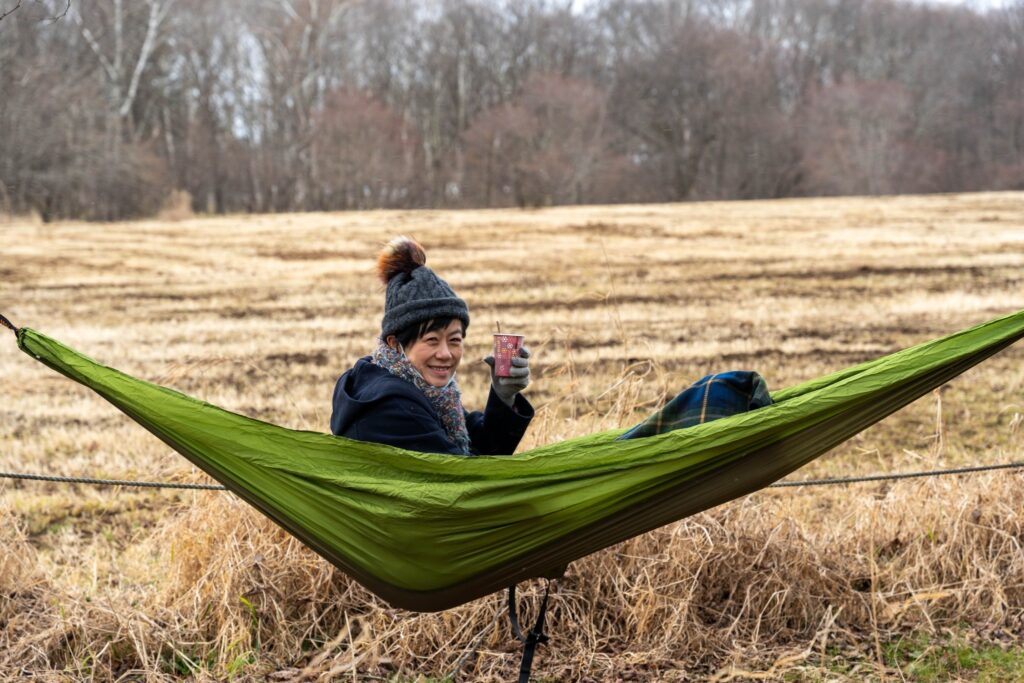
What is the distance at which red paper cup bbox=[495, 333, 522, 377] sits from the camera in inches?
114

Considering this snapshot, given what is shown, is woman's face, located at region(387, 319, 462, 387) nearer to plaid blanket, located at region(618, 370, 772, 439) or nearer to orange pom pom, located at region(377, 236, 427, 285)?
orange pom pom, located at region(377, 236, 427, 285)

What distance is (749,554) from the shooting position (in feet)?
13.0

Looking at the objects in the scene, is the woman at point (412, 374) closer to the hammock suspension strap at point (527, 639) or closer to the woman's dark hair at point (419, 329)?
the woman's dark hair at point (419, 329)

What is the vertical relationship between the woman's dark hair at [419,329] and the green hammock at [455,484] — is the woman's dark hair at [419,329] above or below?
above

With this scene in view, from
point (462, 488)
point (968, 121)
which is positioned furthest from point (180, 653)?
point (968, 121)

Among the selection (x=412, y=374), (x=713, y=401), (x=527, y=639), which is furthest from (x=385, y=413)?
Answer: (x=713, y=401)

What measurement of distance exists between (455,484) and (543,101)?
92.1 feet

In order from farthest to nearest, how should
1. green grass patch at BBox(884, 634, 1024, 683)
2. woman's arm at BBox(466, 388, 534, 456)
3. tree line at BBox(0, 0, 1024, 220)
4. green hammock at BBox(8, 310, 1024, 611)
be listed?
tree line at BBox(0, 0, 1024, 220), green grass patch at BBox(884, 634, 1024, 683), woman's arm at BBox(466, 388, 534, 456), green hammock at BBox(8, 310, 1024, 611)

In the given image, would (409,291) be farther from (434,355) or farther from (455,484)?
(455,484)

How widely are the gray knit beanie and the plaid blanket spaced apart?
623 mm

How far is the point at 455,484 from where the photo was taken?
9.01 ft

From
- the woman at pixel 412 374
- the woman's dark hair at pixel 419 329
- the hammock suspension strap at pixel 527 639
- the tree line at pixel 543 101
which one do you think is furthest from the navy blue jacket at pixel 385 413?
the tree line at pixel 543 101

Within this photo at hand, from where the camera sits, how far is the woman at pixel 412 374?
286 cm

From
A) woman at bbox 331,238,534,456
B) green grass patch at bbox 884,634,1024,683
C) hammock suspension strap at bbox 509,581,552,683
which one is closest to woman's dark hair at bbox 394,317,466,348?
woman at bbox 331,238,534,456
